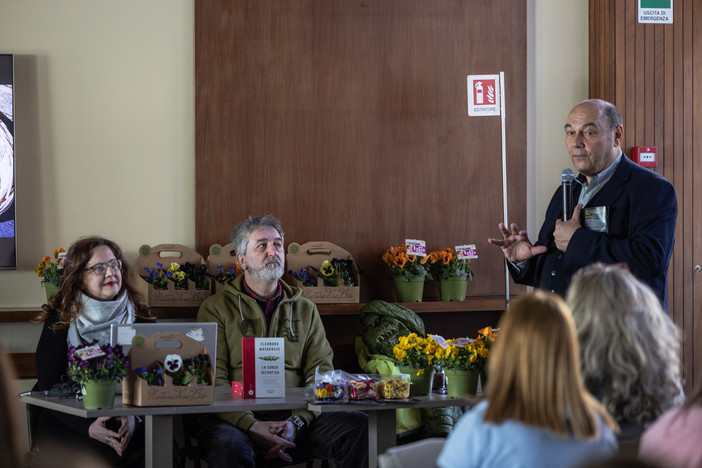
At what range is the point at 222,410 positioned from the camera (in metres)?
2.89

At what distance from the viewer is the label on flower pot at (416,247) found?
4.77 meters

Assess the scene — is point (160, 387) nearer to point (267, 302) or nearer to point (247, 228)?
point (267, 302)

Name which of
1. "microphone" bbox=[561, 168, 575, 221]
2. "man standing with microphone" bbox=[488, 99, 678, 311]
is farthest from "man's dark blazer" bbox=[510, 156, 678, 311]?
"microphone" bbox=[561, 168, 575, 221]

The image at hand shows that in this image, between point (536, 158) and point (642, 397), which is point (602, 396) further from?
point (536, 158)

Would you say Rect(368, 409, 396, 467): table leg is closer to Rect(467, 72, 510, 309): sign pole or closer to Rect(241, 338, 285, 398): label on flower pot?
Rect(241, 338, 285, 398): label on flower pot

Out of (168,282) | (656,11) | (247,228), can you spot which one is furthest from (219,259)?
(656,11)

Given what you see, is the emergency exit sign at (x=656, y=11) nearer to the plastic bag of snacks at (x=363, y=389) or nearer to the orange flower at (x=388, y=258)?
the orange flower at (x=388, y=258)

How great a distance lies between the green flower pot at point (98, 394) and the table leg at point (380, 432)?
94cm

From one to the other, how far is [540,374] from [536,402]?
0.06m

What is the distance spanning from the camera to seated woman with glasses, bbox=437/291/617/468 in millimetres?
1708

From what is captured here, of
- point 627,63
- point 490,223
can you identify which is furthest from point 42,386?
point 627,63

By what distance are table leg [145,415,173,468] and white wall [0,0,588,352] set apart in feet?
6.24

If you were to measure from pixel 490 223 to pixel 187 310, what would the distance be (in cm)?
191

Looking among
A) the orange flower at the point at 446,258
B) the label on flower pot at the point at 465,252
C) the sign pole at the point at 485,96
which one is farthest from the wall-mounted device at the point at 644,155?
the orange flower at the point at 446,258
